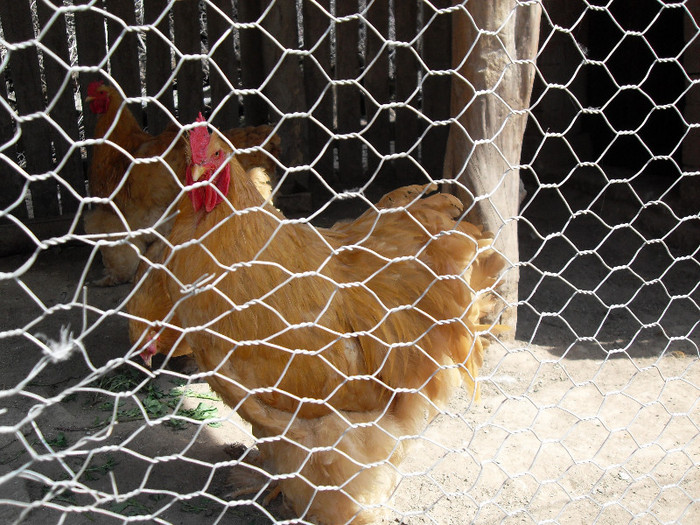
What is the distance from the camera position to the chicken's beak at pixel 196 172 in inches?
80.6

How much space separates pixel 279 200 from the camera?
6023 mm

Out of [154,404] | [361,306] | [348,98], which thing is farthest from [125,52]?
[361,306]

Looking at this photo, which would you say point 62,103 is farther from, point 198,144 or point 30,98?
point 198,144

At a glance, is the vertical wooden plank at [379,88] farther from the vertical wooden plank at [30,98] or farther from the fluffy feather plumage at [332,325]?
the fluffy feather plumage at [332,325]

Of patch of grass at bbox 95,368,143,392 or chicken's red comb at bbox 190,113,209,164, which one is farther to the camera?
patch of grass at bbox 95,368,143,392

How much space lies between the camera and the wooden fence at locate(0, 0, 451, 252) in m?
5.64

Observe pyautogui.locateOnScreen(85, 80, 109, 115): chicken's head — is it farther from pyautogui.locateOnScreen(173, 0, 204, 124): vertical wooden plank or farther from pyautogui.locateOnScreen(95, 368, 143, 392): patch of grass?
pyautogui.locateOnScreen(95, 368, 143, 392): patch of grass

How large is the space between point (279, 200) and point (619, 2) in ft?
13.4

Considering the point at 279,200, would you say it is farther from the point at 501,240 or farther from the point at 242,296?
the point at 242,296

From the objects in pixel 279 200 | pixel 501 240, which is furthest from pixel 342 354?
pixel 279 200

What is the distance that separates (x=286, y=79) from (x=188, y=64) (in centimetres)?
102

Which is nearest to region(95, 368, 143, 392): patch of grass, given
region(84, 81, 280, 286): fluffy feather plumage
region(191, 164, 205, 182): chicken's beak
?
region(84, 81, 280, 286): fluffy feather plumage

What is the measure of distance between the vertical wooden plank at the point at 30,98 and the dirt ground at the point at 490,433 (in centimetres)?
141

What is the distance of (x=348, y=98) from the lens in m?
6.58
